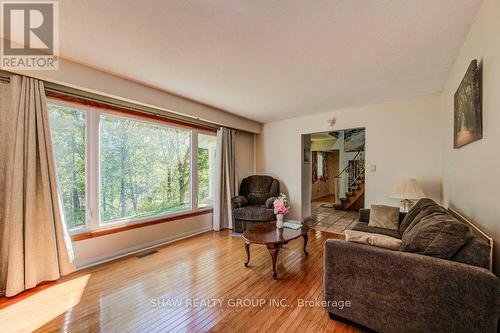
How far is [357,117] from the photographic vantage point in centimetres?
382

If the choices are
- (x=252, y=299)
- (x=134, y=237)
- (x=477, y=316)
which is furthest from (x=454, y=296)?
(x=134, y=237)

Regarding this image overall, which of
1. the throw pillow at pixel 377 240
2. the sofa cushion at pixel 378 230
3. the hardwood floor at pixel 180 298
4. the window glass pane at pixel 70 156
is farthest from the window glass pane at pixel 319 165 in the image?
the window glass pane at pixel 70 156

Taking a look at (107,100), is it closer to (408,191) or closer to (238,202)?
(238,202)

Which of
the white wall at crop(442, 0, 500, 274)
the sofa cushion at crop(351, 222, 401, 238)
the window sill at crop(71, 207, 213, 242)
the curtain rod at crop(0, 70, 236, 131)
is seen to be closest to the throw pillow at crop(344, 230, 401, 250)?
the white wall at crop(442, 0, 500, 274)

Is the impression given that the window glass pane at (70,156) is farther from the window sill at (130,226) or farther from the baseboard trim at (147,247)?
the baseboard trim at (147,247)

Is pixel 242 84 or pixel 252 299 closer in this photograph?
pixel 252 299

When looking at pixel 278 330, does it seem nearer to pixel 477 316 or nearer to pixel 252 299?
pixel 252 299

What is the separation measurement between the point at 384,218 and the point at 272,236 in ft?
5.26

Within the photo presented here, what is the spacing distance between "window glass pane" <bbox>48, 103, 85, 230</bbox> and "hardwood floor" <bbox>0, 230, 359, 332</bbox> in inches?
29.6

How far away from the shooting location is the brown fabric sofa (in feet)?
3.91

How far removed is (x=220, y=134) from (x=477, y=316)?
3906 mm

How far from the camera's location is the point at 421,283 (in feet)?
4.30

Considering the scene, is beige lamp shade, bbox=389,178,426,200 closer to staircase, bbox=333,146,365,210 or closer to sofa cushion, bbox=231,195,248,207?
sofa cushion, bbox=231,195,248,207

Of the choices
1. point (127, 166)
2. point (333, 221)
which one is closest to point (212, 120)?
point (127, 166)
